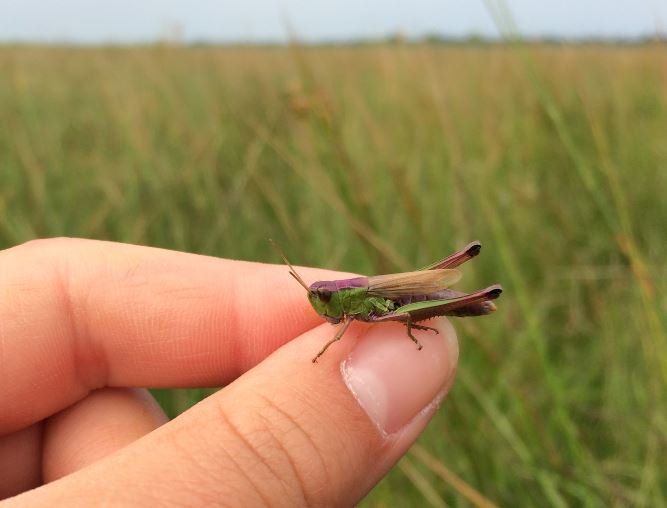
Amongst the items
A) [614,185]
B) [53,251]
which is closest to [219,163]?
[53,251]

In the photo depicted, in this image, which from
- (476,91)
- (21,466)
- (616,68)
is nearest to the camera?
(21,466)

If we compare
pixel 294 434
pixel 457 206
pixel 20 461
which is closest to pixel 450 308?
pixel 294 434

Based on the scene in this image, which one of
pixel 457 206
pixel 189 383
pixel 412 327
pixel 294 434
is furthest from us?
pixel 457 206

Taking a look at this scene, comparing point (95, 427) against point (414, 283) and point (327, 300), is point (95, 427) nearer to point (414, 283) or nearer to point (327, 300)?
point (327, 300)

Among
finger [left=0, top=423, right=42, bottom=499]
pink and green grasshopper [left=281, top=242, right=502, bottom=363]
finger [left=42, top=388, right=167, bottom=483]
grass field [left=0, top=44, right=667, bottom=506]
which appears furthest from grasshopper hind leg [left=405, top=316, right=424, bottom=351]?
finger [left=0, top=423, right=42, bottom=499]

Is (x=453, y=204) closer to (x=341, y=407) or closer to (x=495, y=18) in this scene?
(x=495, y=18)

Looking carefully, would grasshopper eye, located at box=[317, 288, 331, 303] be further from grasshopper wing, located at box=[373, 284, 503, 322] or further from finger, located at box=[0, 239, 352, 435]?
finger, located at box=[0, 239, 352, 435]

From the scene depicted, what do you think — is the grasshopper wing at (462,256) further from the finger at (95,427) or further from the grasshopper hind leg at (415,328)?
the finger at (95,427)
